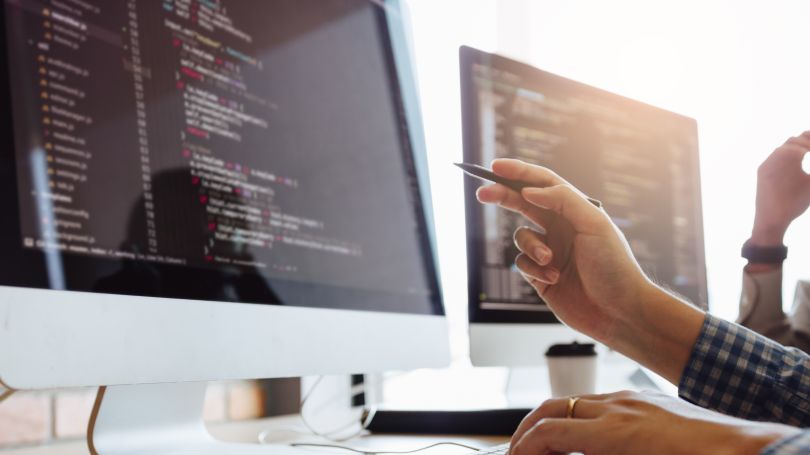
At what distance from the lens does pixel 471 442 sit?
855mm

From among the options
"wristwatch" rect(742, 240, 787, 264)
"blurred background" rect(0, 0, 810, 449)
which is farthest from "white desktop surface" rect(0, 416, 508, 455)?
"blurred background" rect(0, 0, 810, 449)

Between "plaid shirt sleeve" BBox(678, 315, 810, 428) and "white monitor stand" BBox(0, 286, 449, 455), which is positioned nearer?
"white monitor stand" BBox(0, 286, 449, 455)

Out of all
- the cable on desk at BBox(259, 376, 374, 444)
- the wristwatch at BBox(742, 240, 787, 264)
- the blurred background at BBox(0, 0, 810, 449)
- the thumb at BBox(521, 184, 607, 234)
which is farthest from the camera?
the blurred background at BBox(0, 0, 810, 449)

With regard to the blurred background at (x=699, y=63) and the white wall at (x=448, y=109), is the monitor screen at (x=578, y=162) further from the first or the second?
the blurred background at (x=699, y=63)

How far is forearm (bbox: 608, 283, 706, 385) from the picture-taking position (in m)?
0.81

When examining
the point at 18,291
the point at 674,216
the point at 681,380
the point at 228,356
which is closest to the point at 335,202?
the point at 228,356

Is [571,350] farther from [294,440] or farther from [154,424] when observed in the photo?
[154,424]

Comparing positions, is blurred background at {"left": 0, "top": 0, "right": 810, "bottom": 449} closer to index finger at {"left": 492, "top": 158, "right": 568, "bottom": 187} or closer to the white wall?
the white wall

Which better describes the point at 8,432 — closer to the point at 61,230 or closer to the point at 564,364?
the point at 61,230

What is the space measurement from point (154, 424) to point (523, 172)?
447mm

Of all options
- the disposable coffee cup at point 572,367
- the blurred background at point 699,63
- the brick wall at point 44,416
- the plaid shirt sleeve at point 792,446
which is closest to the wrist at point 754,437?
the plaid shirt sleeve at point 792,446

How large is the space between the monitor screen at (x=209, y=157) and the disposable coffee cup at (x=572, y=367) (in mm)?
268

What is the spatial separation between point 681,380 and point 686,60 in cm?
178

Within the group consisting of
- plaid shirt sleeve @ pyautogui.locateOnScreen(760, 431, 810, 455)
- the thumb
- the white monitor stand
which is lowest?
plaid shirt sleeve @ pyautogui.locateOnScreen(760, 431, 810, 455)
